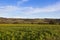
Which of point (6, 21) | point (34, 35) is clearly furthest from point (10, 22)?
point (34, 35)

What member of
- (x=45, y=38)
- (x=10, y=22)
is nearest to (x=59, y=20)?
(x=10, y=22)

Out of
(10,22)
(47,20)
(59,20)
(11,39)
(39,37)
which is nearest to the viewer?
(11,39)

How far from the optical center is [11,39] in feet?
75.4

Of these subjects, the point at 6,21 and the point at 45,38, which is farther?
the point at 6,21

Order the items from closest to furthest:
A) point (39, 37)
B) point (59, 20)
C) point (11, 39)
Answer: point (11, 39) < point (39, 37) < point (59, 20)

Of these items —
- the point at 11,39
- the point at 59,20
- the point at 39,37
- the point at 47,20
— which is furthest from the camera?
the point at 47,20

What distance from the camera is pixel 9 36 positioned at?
2395 centimetres

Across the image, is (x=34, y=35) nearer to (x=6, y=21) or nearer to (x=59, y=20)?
(x=59, y=20)

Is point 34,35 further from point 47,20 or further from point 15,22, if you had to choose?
point 15,22

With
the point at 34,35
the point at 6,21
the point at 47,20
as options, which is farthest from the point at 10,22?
the point at 34,35

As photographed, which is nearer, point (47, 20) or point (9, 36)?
point (9, 36)

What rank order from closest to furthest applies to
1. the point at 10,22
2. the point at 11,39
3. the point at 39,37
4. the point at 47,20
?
the point at 11,39 < the point at 39,37 < the point at 47,20 < the point at 10,22

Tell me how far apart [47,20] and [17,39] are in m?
47.8

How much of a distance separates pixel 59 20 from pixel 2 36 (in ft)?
138
